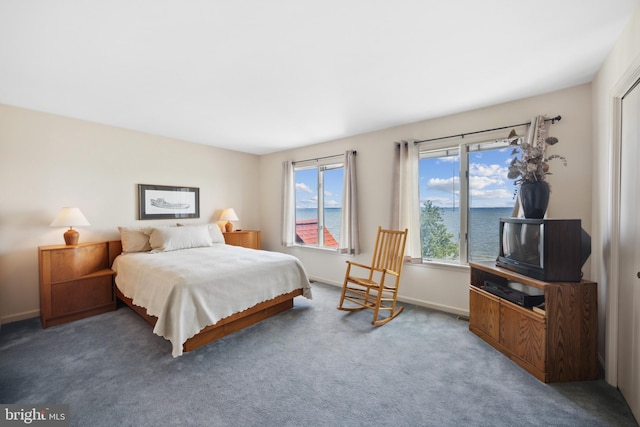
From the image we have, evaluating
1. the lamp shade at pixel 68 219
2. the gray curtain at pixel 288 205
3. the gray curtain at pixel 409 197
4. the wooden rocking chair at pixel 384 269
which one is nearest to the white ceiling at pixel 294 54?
the gray curtain at pixel 409 197

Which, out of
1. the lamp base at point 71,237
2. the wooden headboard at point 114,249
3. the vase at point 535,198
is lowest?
the wooden headboard at point 114,249

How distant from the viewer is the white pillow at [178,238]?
3.64 m

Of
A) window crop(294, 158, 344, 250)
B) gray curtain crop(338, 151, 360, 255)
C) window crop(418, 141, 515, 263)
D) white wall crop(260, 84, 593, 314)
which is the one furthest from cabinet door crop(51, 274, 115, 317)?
window crop(418, 141, 515, 263)

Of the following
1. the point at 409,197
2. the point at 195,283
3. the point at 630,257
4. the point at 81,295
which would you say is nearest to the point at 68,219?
the point at 81,295

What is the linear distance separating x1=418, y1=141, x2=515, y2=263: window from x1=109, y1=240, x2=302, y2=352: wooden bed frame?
1956 mm

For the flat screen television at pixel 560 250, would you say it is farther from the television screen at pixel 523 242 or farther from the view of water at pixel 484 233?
the view of water at pixel 484 233

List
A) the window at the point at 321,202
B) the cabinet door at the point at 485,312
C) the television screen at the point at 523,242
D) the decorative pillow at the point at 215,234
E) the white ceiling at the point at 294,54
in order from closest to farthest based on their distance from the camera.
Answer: the white ceiling at the point at 294,54 < the television screen at the point at 523,242 < the cabinet door at the point at 485,312 < the decorative pillow at the point at 215,234 < the window at the point at 321,202

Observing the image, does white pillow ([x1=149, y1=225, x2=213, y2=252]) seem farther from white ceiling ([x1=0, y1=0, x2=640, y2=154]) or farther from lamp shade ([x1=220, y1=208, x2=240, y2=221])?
white ceiling ([x1=0, y1=0, x2=640, y2=154])

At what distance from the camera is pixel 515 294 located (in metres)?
2.21

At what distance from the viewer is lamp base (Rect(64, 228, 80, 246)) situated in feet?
10.3

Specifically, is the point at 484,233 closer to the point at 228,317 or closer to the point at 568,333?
the point at 568,333

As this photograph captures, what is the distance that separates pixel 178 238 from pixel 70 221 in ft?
3.77

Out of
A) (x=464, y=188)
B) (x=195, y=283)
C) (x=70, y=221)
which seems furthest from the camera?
(x=464, y=188)

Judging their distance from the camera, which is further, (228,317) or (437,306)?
(437,306)
